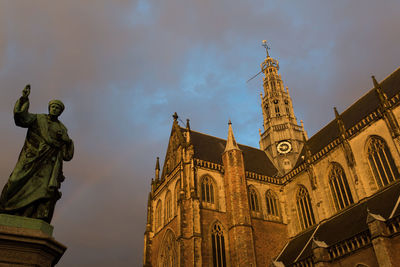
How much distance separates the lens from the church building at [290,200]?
21.9 m

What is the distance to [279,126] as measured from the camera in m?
42.6

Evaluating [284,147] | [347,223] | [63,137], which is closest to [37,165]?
[63,137]

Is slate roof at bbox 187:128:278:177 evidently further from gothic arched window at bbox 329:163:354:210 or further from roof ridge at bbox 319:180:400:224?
roof ridge at bbox 319:180:400:224

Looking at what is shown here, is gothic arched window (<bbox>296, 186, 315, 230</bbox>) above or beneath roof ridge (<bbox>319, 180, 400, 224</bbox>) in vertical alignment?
above

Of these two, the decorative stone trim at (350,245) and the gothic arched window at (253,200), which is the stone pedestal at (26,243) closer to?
the decorative stone trim at (350,245)

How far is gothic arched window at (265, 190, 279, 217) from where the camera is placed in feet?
106

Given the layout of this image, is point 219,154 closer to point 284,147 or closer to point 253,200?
point 253,200

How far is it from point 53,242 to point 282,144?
3802 cm

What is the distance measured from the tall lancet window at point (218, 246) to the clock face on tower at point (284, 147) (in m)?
16.1

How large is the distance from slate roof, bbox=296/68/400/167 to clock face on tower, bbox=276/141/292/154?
4603 millimetres

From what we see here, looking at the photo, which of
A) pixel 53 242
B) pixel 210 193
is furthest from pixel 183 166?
pixel 53 242

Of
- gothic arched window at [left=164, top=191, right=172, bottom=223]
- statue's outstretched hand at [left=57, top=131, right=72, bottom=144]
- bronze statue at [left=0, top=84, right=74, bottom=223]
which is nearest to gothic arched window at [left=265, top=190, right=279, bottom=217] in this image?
gothic arched window at [left=164, top=191, right=172, bottom=223]

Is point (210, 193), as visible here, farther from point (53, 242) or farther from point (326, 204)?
point (53, 242)

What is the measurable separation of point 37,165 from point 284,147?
123ft
